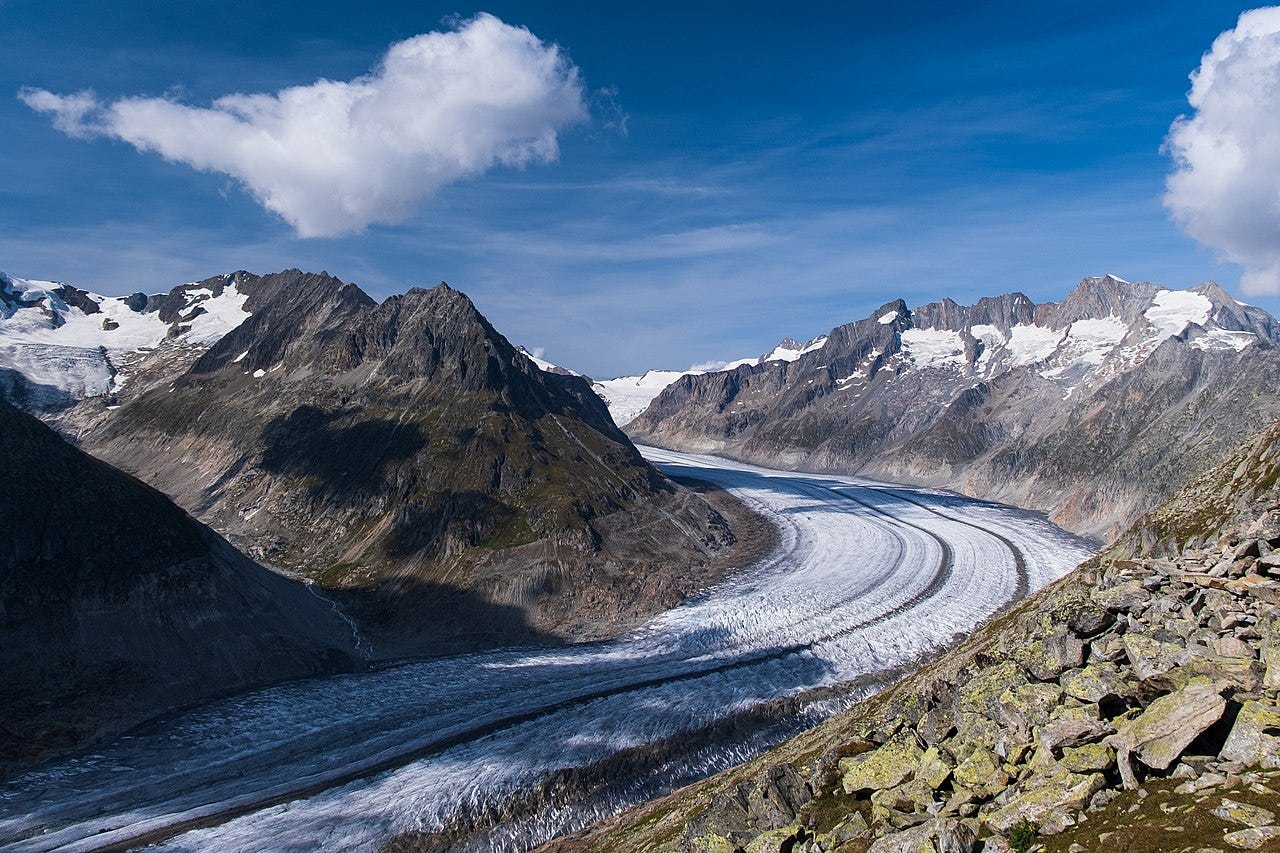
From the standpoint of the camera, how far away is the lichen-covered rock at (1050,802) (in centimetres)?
1819

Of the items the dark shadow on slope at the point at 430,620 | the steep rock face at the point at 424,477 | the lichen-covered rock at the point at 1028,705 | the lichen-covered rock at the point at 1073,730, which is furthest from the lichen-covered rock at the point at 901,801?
the steep rock face at the point at 424,477

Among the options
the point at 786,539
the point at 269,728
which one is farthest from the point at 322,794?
the point at 786,539

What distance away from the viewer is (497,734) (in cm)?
6088

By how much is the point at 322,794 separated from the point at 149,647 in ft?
99.9

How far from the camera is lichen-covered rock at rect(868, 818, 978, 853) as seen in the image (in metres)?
18.9

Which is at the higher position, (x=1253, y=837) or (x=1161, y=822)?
(x=1253, y=837)

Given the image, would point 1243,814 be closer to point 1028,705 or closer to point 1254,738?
point 1254,738

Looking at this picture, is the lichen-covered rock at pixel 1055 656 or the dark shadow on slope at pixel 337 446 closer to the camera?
the lichen-covered rock at pixel 1055 656

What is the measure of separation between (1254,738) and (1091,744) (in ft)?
12.5

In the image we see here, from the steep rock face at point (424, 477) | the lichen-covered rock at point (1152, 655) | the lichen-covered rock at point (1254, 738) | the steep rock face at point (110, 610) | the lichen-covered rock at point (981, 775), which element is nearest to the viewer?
the lichen-covered rock at point (1254, 738)

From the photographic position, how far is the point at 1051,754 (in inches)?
813

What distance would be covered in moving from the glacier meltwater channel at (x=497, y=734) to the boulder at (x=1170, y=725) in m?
40.4

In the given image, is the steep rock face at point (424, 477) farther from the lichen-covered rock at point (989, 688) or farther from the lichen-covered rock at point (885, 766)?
the lichen-covered rock at point (989, 688)

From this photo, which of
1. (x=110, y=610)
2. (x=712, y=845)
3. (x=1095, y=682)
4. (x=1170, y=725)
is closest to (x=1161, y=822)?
(x=1170, y=725)
